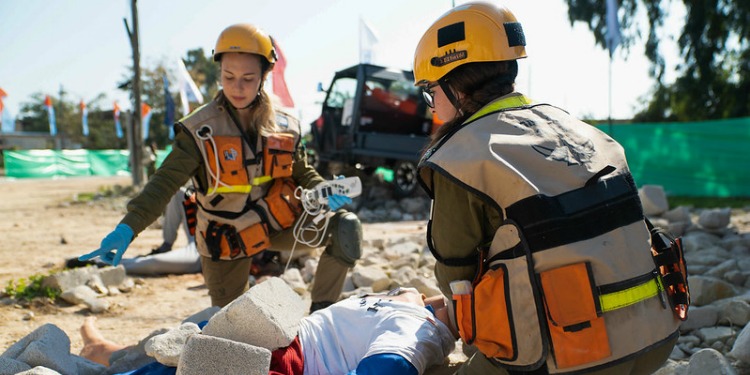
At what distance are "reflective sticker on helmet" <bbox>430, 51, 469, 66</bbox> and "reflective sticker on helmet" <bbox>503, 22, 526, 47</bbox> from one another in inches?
7.2

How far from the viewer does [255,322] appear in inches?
91.0

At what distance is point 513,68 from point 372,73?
11.0 meters

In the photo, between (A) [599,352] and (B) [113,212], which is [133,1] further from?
(A) [599,352]

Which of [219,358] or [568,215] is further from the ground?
[568,215]

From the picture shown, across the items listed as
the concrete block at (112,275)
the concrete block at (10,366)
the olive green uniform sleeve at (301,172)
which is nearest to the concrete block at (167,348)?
the concrete block at (10,366)

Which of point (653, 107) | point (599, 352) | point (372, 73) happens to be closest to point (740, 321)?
point (599, 352)

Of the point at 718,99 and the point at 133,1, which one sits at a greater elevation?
the point at 133,1

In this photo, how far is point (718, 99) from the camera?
58.2 ft

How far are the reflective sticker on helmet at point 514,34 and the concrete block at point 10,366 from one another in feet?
7.90

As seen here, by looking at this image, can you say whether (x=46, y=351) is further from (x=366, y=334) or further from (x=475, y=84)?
(x=475, y=84)

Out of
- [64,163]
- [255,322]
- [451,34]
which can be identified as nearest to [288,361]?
[255,322]

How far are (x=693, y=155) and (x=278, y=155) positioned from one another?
499 inches

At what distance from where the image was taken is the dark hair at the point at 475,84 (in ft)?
7.36

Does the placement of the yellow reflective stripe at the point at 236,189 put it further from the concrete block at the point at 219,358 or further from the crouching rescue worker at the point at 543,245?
the crouching rescue worker at the point at 543,245
